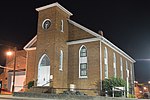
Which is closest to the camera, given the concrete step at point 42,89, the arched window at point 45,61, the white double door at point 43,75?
the concrete step at point 42,89

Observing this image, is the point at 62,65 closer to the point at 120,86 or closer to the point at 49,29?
the point at 49,29

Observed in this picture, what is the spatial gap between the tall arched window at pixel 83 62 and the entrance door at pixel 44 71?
4.09 metres

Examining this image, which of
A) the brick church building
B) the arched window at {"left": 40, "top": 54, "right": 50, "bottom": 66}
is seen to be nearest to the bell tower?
the brick church building

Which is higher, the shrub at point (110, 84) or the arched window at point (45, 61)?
the arched window at point (45, 61)

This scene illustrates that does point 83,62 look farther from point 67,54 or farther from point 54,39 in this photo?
point 54,39

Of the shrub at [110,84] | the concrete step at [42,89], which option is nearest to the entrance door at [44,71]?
the concrete step at [42,89]

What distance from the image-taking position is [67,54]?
98.2ft

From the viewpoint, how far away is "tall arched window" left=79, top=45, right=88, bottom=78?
2836 centimetres

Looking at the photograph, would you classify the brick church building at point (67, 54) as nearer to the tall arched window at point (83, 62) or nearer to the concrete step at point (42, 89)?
the tall arched window at point (83, 62)

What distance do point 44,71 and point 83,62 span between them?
502 centimetres

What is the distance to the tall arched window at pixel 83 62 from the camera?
28359 mm

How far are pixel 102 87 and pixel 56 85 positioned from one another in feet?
17.8

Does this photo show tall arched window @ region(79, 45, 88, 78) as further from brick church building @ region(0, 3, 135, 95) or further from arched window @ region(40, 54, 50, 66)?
arched window @ region(40, 54, 50, 66)

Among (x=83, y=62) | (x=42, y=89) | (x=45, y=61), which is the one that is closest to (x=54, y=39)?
(x=45, y=61)
